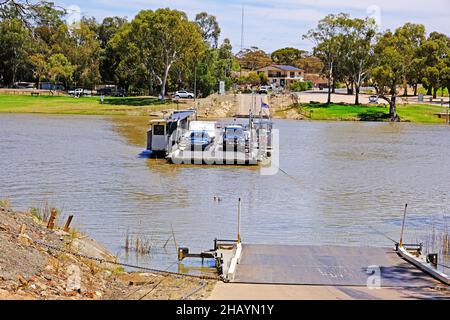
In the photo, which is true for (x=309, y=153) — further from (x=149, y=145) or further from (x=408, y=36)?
(x=408, y=36)

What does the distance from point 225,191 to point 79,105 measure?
169 feet

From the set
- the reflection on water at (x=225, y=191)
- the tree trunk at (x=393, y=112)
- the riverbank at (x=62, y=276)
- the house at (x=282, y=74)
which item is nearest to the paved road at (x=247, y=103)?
the tree trunk at (x=393, y=112)

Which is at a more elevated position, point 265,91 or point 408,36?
point 408,36

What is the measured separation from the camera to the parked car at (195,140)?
38.7 meters

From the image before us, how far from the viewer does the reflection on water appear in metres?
20.2

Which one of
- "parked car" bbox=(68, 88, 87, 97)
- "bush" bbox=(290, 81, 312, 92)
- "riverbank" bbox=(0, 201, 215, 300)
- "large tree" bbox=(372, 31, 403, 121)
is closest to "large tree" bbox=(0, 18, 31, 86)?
"parked car" bbox=(68, 88, 87, 97)

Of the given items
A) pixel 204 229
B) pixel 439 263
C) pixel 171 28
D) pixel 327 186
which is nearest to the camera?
pixel 439 263

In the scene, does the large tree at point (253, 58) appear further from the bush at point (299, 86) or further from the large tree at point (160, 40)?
the large tree at point (160, 40)

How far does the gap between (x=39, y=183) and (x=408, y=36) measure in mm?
61671

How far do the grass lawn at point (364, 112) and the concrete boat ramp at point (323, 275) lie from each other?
58650 millimetres

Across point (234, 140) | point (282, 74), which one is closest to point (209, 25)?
point (282, 74)

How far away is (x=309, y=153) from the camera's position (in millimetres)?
42875

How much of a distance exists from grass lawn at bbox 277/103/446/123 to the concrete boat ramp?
58650 millimetres
